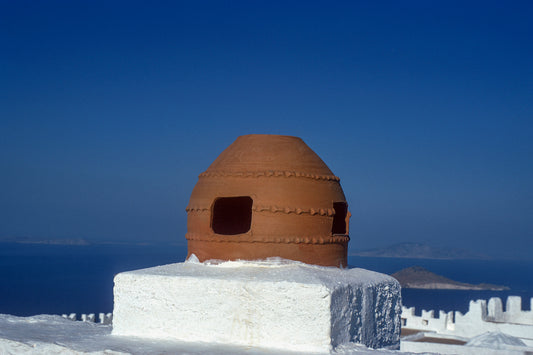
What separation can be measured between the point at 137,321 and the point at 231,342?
1292 millimetres

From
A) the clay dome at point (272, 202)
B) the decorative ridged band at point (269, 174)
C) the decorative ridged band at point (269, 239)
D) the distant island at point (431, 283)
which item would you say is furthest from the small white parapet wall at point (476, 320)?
the distant island at point (431, 283)

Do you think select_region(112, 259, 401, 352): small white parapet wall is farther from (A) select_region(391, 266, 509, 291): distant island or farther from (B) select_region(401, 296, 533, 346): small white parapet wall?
(A) select_region(391, 266, 509, 291): distant island

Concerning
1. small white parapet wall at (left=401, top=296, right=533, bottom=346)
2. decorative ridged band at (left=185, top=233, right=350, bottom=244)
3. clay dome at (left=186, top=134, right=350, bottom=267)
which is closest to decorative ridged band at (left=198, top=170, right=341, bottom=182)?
clay dome at (left=186, top=134, right=350, bottom=267)

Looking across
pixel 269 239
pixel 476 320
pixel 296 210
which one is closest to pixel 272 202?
pixel 296 210

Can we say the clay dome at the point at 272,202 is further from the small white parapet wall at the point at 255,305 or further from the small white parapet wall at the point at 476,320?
the small white parapet wall at the point at 476,320

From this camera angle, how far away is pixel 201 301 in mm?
6703

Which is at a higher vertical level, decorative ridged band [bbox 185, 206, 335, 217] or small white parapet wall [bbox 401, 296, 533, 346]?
decorative ridged band [bbox 185, 206, 335, 217]

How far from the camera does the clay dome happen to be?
23.4 feet

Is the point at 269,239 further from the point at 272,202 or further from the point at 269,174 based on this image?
the point at 269,174

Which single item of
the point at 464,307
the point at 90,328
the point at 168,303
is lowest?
the point at 464,307

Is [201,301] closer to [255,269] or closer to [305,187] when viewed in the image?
[255,269]

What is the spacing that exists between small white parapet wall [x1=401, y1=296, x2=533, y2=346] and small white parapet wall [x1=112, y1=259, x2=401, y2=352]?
52.9 ft

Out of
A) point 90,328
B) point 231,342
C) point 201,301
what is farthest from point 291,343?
point 90,328

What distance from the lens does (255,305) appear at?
6.46m
